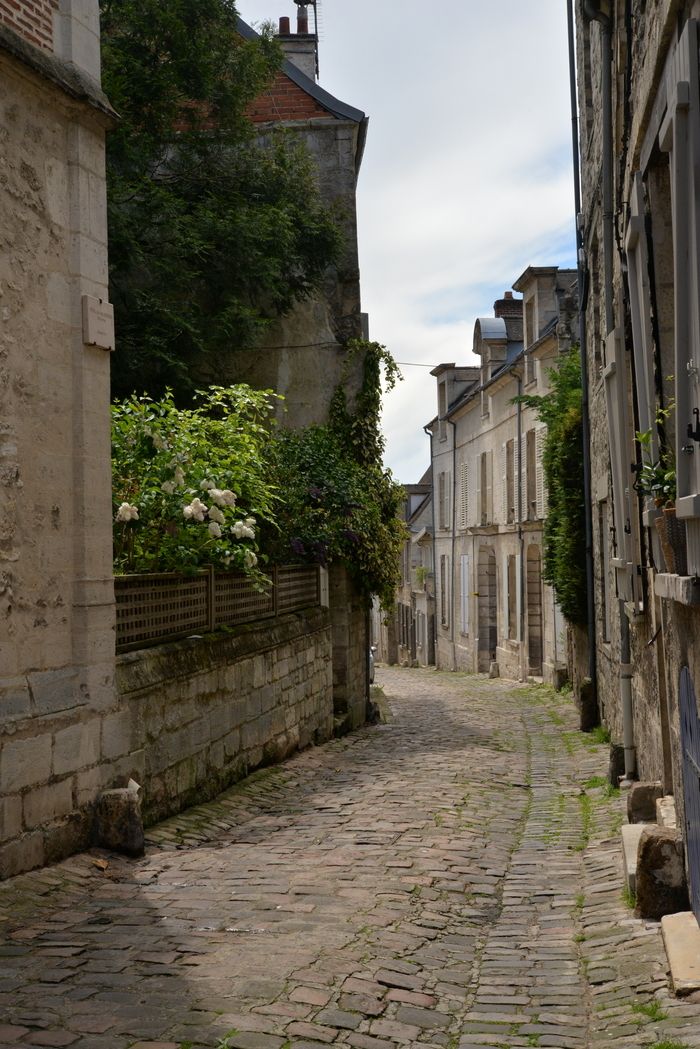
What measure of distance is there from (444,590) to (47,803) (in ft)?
102

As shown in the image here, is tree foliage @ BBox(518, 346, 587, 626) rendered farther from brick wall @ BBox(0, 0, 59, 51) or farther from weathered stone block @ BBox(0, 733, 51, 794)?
→ weathered stone block @ BBox(0, 733, 51, 794)

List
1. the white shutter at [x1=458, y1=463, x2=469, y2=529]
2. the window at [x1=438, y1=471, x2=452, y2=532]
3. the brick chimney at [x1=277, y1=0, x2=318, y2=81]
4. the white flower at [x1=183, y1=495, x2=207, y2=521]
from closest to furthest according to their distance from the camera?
1. the white flower at [x1=183, y1=495, x2=207, y2=521]
2. the brick chimney at [x1=277, y1=0, x2=318, y2=81]
3. the white shutter at [x1=458, y1=463, x2=469, y2=529]
4. the window at [x1=438, y1=471, x2=452, y2=532]

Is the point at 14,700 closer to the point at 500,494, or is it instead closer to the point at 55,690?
the point at 55,690

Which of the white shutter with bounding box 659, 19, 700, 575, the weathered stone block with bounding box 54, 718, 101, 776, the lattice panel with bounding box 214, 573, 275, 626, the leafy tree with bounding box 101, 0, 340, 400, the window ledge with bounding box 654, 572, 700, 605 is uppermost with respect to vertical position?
the leafy tree with bounding box 101, 0, 340, 400

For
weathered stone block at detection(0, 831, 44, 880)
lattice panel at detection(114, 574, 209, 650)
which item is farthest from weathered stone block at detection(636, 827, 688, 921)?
lattice panel at detection(114, 574, 209, 650)

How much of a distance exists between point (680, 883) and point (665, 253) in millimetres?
3151

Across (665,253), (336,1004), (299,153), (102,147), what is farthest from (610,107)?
(299,153)

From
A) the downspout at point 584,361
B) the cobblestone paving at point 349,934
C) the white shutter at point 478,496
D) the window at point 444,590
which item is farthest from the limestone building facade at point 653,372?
the window at point 444,590

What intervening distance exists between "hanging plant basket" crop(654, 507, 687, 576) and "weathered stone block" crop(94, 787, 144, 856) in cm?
355

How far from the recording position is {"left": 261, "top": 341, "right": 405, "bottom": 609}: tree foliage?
12977 mm

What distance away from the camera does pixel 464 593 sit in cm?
3234

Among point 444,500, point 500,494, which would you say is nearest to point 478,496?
point 500,494

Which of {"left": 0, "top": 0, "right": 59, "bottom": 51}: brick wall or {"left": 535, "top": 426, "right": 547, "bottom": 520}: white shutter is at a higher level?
{"left": 0, "top": 0, "right": 59, "bottom": 51}: brick wall

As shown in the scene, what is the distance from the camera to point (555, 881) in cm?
633
